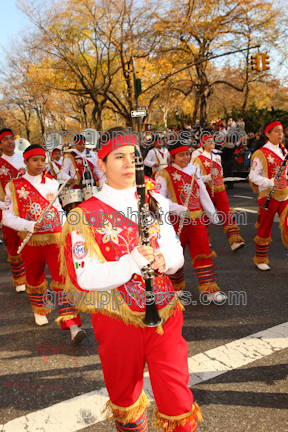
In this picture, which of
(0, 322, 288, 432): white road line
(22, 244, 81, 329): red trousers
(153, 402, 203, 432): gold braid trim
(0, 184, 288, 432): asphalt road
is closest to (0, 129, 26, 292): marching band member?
(0, 184, 288, 432): asphalt road

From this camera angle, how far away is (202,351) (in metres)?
3.66

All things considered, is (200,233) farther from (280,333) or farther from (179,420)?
(179,420)

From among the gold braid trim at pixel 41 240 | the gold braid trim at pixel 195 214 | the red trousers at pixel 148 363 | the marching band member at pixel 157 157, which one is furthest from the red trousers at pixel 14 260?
the marching band member at pixel 157 157

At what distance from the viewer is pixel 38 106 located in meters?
39.8

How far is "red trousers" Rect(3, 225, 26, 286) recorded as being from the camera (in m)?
5.83

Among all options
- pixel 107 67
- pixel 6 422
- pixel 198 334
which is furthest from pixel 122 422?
pixel 107 67

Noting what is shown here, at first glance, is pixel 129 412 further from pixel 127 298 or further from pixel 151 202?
pixel 151 202

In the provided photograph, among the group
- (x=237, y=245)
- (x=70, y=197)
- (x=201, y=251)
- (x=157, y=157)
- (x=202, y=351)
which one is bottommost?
(x=202, y=351)

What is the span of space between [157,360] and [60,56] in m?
27.1

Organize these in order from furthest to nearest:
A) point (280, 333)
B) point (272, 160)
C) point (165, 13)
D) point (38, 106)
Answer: point (38, 106)
point (165, 13)
point (272, 160)
point (280, 333)

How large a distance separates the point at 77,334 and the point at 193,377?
1.37 meters

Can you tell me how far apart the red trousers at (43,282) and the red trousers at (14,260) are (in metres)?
1.38

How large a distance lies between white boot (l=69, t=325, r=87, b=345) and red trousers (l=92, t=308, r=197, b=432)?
1.91 metres

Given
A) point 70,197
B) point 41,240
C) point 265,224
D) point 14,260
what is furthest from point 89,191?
point 265,224
